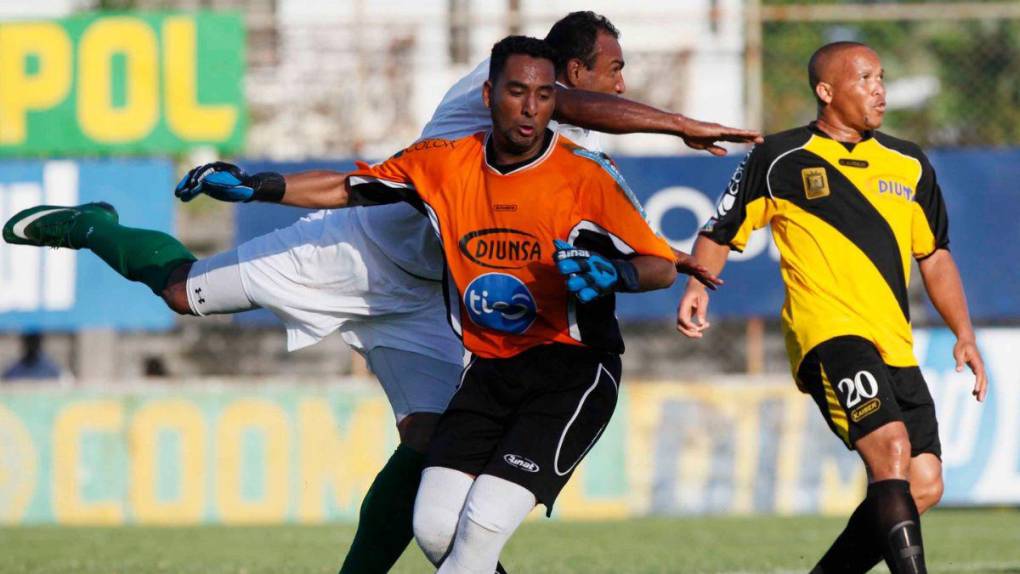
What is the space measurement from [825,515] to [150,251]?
→ 6951 millimetres

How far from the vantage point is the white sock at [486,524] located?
4.88 metres

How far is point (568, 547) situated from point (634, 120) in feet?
14.6

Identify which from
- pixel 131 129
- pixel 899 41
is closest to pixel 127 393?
pixel 131 129

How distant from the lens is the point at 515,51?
17.1 ft

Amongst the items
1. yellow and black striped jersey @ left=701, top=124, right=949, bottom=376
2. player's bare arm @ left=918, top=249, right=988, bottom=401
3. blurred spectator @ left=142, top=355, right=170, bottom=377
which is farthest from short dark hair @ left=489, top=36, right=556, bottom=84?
blurred spectator @ left=142, top=355, right=170, bottom=377

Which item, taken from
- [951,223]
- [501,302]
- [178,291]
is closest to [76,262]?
[178,291]

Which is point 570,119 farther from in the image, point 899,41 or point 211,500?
point 899,41

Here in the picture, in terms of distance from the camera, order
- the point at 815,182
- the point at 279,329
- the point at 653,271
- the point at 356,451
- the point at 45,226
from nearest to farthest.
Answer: the point at 653,271, the point at 815,182, the point at 45,226, the point at 356,451, the point at 279,329

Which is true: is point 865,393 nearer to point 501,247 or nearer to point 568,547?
point 501,247

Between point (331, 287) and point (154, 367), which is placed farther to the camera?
point (154, 367)

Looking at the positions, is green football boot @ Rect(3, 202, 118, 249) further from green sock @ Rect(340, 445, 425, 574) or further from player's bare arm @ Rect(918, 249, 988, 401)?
player's bare arm @ Rect(918, 249, 988, 401)

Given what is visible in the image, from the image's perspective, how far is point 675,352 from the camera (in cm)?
1286

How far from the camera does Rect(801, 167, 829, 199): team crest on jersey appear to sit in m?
5.99

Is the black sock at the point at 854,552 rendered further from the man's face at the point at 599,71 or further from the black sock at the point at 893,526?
the man's face at the point at 599,71
